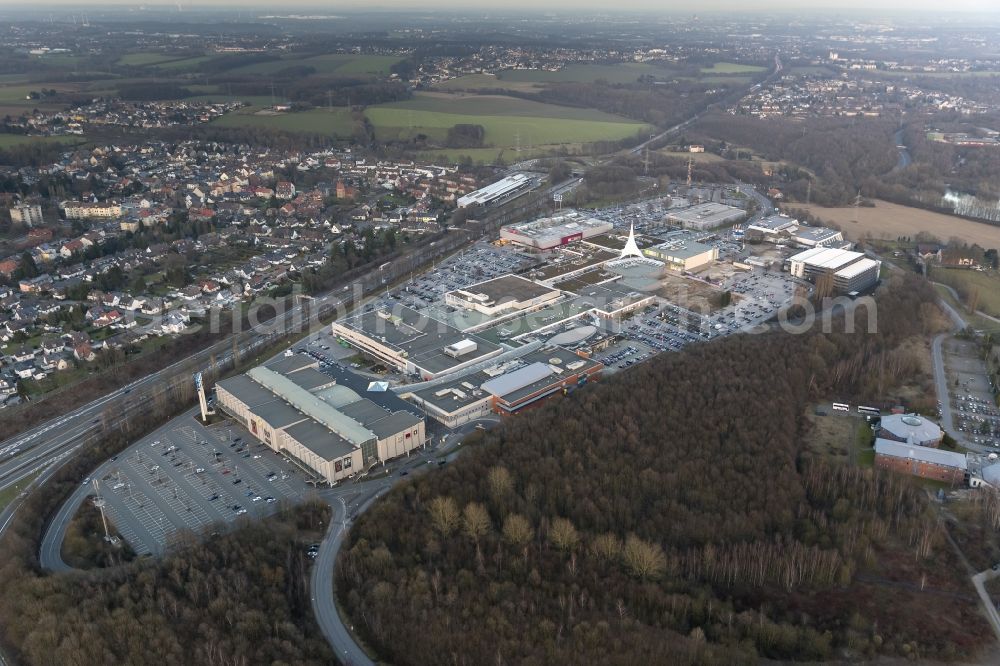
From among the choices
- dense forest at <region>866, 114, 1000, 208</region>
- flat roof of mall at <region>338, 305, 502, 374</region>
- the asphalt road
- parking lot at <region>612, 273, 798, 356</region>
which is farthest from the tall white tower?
dense forest at <region>866, 114, 1000, 208</region>

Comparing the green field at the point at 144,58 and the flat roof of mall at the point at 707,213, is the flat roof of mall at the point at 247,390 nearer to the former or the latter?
the flat roof of mall at the point at 707,213

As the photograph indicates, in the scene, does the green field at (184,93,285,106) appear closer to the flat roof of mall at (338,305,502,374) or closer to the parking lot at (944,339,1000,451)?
the flat roof of mall at (338,305,502,374)

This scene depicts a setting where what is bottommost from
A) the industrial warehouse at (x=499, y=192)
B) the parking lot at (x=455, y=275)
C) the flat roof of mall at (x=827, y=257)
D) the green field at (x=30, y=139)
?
the parking lot at (x=455, y=275)

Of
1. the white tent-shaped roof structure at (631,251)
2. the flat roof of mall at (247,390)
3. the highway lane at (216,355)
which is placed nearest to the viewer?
the highway lane at (216,355)

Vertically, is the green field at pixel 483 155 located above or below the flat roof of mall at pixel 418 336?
above

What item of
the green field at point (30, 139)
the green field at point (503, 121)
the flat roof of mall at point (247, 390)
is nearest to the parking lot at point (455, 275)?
the flat roof of mall at point (247, 390)

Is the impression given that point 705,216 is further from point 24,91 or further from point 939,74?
point 939,74

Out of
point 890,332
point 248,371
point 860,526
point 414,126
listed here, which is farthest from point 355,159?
point 860,526
